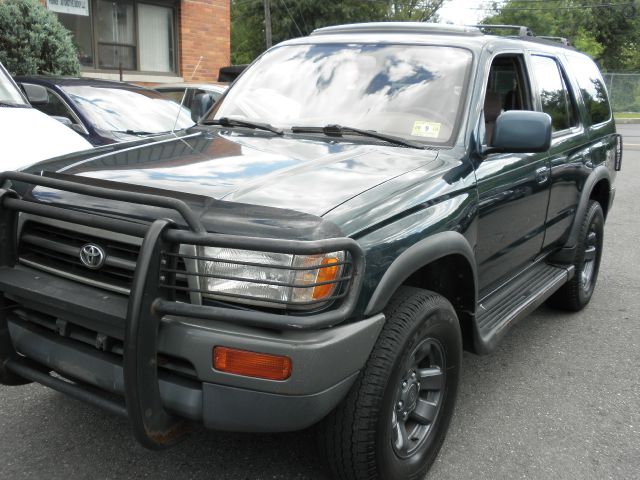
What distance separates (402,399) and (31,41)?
9.65 meters

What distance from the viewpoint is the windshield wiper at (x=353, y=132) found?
321cm

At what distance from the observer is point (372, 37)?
3.76 metres

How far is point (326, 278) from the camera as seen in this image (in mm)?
2209

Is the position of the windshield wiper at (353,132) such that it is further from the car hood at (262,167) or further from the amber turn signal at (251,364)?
the amber turn signal at (251,364)

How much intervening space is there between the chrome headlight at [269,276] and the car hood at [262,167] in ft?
0.72

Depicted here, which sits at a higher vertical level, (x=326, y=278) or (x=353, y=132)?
(x=353, y=132)

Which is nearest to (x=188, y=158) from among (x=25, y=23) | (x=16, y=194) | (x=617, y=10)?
(x=16, y=194)

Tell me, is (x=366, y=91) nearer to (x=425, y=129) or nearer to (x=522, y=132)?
(x=425, y=129)

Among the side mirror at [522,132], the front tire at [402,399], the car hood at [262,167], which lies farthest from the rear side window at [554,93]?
the front tire at [402,399]

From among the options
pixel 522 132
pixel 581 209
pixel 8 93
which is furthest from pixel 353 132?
pixel 8 93

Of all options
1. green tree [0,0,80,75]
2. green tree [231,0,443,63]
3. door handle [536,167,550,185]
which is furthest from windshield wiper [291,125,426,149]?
green tree [231,0,443,63]

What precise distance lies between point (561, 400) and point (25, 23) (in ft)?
32.2

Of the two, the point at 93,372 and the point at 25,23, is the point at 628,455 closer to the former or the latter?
the point at 93,372

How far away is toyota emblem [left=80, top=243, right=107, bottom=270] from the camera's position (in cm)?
241
